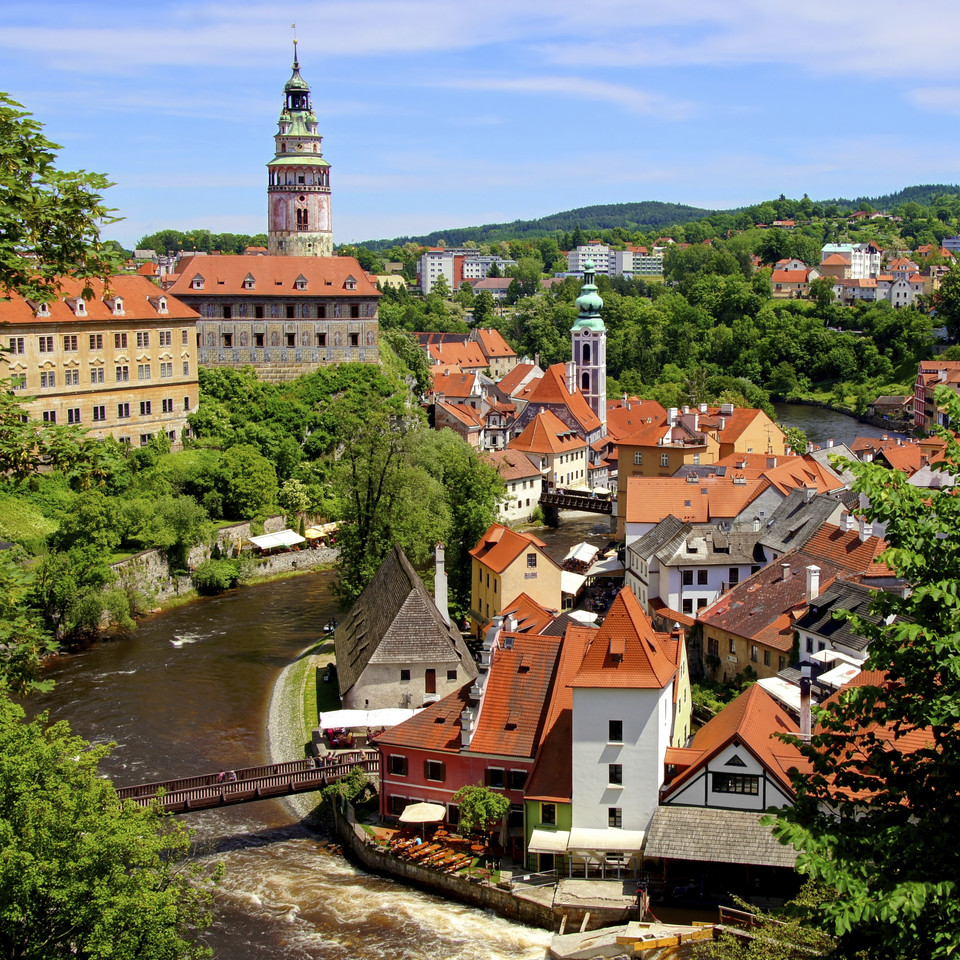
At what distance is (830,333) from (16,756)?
122567 mm

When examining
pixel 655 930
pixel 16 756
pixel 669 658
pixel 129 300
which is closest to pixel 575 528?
pixel 129 300

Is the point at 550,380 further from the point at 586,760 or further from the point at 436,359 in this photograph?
the point at 586,760

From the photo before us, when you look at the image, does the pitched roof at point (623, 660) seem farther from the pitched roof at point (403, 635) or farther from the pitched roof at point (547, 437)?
the pitched roof at point (547, 437)

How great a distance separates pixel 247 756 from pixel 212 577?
19954 millimetres

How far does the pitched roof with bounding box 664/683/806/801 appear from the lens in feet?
87.6

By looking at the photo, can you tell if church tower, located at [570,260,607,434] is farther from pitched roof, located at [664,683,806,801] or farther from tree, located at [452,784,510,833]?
tree, located at [452,784,510,833]

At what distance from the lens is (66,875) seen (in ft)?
57.2

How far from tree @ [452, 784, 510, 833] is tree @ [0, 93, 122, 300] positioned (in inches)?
725

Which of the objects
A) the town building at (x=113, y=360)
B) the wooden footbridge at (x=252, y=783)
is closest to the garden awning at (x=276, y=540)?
the town building at (x=113, y=360)

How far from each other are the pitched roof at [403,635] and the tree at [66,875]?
55.5ft

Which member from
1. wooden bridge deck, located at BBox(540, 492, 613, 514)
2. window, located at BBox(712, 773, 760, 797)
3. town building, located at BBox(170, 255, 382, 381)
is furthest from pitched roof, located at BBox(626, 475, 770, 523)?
town building, located at BBox(170, 255, 382, 381)

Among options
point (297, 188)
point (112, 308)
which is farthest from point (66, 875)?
point (297, 188)

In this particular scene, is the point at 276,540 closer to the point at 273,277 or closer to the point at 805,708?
the point at 273,277

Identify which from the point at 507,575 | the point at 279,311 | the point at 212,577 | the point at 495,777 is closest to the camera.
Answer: the point at 495,777
